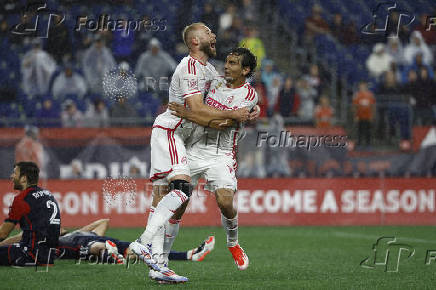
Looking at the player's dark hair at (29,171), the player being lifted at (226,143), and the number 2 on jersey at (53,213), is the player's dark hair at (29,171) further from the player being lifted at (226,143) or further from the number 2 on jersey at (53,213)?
the player being lifted at (226,143)

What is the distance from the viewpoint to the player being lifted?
840 cm

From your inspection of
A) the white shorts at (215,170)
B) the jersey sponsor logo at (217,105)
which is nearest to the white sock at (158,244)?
the white shorts at (215,170)

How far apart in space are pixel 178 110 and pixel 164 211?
1.03 metres

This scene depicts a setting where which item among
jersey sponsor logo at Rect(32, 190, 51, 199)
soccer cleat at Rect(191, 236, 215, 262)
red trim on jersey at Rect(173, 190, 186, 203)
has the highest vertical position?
red trim on jersey at Rect(173, 190, 186, 203)

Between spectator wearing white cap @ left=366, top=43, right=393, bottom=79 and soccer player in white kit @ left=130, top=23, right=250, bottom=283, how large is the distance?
11164 mm

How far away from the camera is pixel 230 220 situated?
8.62m

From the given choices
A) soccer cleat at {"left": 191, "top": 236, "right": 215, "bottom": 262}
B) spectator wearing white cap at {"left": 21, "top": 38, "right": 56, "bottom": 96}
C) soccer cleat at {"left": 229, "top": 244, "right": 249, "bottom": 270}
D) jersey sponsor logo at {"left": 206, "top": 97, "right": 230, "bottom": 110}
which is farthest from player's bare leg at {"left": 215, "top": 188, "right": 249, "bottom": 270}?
spectator wearing white cap at {"left": 21, "top": 38, "right": 56, "bottom": 96}

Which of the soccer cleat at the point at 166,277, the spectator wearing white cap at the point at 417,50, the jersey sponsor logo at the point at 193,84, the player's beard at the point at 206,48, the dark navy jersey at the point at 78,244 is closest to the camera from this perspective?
the soccer cleat at the point at 166,277

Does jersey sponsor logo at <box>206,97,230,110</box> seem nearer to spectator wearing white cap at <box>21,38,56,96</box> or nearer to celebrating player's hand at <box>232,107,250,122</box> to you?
celebrating player's hand at <box>232,107,250,122</box>

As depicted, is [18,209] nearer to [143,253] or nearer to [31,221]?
[31,221]

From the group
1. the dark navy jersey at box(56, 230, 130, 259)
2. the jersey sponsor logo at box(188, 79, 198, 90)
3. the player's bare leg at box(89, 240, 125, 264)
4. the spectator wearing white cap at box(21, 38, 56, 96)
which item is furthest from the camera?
the spectator wearing white cap at box(21, 38, 56, 96)

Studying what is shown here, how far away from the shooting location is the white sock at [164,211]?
7609 mm

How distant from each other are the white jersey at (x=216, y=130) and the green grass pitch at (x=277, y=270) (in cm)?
128

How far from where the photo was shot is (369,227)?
52.5 feet
